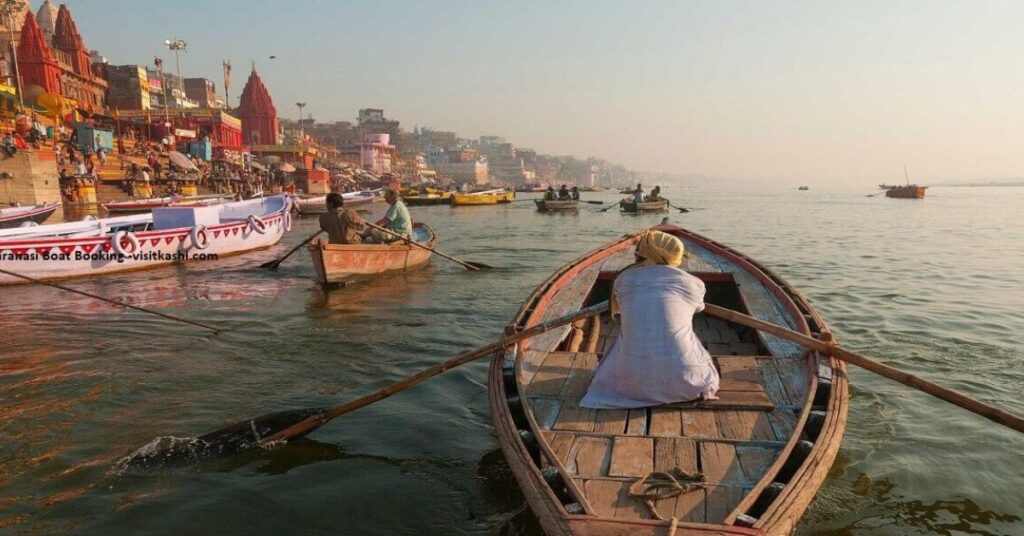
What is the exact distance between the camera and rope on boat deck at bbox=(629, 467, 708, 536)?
2961mm

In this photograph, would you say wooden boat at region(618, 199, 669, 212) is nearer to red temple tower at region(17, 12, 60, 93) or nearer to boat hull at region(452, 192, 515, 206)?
boat hull at region(452, 192, 515, 206)

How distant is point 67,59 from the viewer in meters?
42.6

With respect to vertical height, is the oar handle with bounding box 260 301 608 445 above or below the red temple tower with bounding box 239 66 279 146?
below

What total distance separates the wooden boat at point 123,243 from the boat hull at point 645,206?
2355cm

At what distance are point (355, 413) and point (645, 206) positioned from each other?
31.5m

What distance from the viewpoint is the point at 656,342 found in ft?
12.3

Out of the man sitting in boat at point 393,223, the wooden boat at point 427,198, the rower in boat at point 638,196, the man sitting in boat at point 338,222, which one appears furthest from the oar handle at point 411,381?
the wooden boat at point 427,198

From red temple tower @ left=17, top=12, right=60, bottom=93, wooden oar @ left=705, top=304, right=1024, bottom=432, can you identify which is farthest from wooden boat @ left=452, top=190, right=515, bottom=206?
wooden oar @ left=705, top=304, right=1024, bottom=432

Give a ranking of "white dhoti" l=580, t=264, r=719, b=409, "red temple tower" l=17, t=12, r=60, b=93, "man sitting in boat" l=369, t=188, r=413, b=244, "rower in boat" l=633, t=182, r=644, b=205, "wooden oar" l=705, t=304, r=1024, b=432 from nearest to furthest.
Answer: "wooden oar" l=705, t=304, r=1024, b=432 < "white dhoti" l=580, t=264, r=719, b=409 < "man sitting in boat" l=369, t=188, r=413, b=244 < "rower in boat" l=633, t=182, r=644, b=205 < "red temple tower" l=17, t=12, r=60, b=93

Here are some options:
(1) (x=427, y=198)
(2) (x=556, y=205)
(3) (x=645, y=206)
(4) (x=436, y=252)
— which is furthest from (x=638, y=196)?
(4) (x=436, y=252)

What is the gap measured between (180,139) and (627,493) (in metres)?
52.6

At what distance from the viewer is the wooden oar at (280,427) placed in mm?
4703

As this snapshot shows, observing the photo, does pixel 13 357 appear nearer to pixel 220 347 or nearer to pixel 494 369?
pixel 220 347

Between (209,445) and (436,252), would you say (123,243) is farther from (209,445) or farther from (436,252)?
(209,445)
